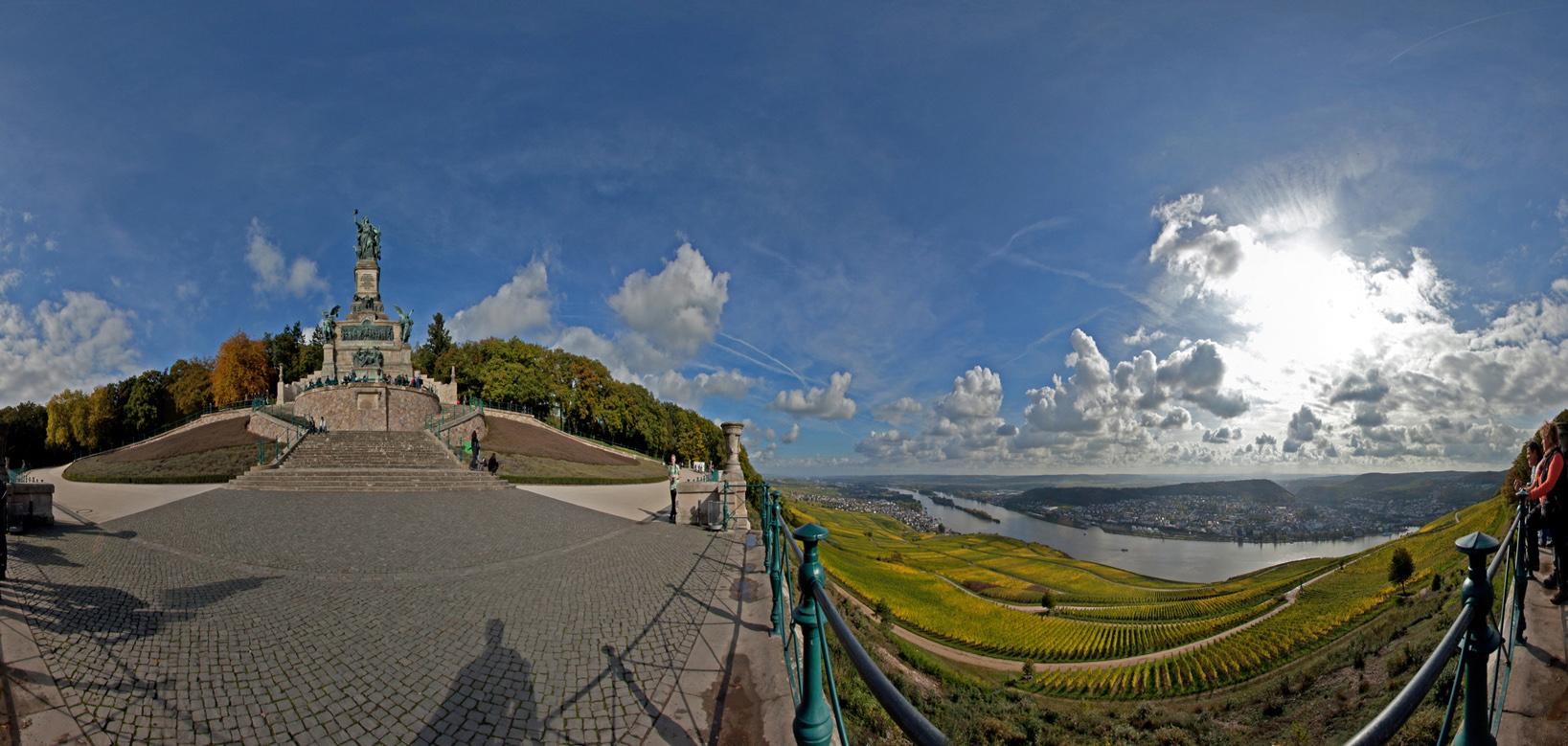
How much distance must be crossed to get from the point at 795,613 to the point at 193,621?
7066mm

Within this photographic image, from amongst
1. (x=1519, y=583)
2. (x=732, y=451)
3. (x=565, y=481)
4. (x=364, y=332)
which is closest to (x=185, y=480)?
(x=565, y=481)

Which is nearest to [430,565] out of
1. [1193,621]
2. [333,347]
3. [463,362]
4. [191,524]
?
[191,524]

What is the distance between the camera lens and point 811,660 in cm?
225

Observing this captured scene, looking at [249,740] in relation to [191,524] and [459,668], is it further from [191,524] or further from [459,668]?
[191,524]

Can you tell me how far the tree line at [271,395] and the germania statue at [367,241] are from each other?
39.8ft

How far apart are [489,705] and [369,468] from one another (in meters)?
23.9

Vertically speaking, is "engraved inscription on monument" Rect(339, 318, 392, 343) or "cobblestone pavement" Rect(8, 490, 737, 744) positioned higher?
"engraved inscription on monument" Rect(339, 318, 392, 343)

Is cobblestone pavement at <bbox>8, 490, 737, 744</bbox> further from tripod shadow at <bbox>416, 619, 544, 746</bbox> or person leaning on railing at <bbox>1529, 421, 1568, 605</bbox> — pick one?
person leaning on railing at <bbox>1529, 421, 1568, 605</bbox>

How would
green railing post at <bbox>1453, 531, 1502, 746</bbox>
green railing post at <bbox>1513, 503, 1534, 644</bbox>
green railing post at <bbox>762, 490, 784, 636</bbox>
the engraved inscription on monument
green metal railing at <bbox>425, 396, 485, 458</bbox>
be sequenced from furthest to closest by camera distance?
the engraved inscription on monument, green metal railing at <bbox>425, 396, 485, 458</bbox>, green railing post at <bbox>762, 490, 784, 636</bbox>, green railing post at <bbox>1513, 503, 1534, 644</bbox>, green railing post at <bbox>1453, 531, 1502, 746</bbox>

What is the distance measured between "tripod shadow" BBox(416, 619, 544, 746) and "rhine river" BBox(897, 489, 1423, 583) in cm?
7501

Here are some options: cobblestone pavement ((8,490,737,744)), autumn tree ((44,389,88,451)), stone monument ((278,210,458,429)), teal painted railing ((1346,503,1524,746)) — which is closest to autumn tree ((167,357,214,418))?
autumn tree ((44,389,88,451))

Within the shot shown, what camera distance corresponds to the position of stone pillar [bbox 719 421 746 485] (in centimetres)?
1418

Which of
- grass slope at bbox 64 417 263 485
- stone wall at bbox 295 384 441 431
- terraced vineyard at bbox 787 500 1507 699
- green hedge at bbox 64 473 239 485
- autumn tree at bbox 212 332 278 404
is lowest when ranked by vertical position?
terraced vineyard at bbox 787 500 1507 699

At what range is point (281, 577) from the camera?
25.1 ft
